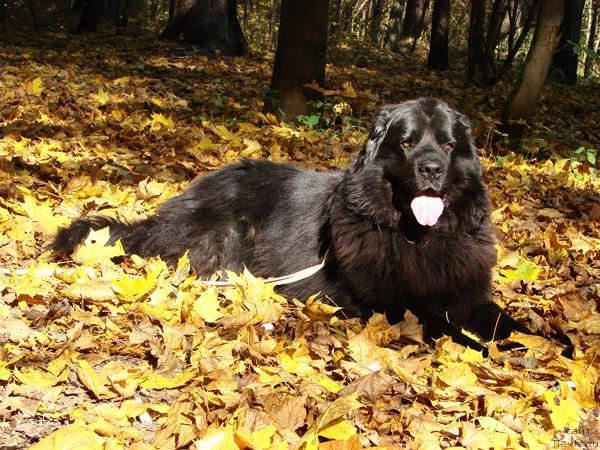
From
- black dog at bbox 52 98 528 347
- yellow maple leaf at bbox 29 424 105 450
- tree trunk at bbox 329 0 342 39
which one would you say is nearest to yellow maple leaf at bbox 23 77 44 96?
black dog at bbox 52 98 528 347

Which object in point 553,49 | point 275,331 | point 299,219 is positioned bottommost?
point 275,331

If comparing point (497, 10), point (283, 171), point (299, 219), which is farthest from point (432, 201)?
point (497, 10)

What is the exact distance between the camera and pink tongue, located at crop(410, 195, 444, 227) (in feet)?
13.8

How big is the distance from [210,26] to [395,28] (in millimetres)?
12532

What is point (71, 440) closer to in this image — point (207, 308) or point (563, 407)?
point (207, 308)

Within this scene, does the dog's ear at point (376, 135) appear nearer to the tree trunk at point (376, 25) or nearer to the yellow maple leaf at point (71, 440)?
the yellow maple leaf at point (71, 440)

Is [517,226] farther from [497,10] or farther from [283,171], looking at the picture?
[497,10]

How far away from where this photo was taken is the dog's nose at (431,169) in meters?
4.11

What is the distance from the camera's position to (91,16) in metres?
20.7

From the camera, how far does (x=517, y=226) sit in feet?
20.5

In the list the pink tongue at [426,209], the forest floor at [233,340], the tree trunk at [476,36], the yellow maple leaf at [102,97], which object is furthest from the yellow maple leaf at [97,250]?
the tree trunk at [476,36]

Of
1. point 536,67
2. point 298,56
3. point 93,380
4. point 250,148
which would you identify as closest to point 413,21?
point 536,67

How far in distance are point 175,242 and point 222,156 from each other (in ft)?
9.02

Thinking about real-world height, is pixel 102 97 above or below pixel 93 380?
above
